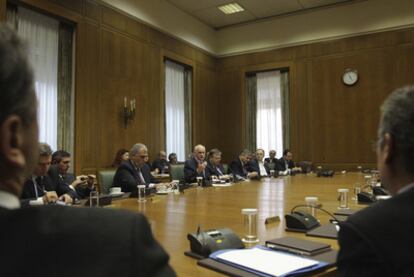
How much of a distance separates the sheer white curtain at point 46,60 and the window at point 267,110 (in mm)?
5101

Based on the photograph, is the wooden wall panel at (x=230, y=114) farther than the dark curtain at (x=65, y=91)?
A: Yes

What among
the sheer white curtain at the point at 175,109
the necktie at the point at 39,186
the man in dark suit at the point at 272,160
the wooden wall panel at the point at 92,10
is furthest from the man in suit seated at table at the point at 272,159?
the necktie at the point at 39,186

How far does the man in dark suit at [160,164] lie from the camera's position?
732cm

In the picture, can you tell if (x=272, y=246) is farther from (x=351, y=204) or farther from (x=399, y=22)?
(x=399, y=22)

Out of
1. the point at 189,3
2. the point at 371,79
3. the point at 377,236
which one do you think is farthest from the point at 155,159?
the point at 377,236

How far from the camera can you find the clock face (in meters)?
8.55

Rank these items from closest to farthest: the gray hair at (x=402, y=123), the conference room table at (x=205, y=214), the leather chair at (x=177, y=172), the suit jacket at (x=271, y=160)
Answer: the gray hair at (x=402, y=123) → the conference room table at (x=205, y=214) → the leather chair at (x=177, y=172) → the suit jacket at (x=271, y=160)

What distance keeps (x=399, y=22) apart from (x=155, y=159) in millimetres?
5849

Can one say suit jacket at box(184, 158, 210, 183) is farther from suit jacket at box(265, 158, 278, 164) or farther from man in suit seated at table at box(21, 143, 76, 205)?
suit jacket at box(265, 158, 278, 164)

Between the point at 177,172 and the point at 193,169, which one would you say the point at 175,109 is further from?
the point at 193,169

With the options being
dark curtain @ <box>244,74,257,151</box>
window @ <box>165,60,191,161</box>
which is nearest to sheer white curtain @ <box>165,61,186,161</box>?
window @ <box>165,60,191,161</box>

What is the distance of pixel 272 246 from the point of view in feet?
4.98

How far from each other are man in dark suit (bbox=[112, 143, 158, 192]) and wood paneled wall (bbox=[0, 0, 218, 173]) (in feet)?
5.42

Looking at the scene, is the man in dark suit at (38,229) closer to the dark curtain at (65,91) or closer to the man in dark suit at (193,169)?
the man in dark suit at (193,169)
